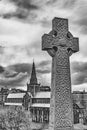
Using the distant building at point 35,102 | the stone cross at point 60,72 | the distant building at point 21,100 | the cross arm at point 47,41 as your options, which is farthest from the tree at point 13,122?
the distant building at point 21,100

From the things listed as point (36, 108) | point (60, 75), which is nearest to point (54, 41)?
point (60, 75)

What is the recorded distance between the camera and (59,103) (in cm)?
852

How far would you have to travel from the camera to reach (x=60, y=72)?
8.86 metres

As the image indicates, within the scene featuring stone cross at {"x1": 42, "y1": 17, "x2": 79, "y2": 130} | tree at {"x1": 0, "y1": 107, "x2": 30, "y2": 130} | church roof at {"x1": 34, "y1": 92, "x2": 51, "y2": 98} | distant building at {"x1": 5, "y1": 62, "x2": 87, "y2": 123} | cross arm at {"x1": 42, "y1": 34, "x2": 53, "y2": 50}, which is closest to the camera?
stone cross at {"x1": 42, "y1": 17, "x2": 79, "y2": 130}

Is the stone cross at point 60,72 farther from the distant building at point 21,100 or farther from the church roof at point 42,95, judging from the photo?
the distant building at point 21,100

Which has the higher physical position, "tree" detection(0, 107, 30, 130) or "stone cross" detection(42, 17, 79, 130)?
"stone cross" detection(42, 17, 79, 130)

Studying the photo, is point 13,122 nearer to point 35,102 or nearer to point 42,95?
point 42,95

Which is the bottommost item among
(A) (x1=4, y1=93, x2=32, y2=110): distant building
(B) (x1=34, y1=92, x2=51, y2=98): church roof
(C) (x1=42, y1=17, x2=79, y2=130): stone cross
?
(A) (x1=4, y1=93, x2=32, y2=110): distant building

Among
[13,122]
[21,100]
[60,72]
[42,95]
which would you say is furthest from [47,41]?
[21,100]

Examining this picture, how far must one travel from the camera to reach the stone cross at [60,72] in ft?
27.8

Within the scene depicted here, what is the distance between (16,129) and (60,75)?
23.8 metres

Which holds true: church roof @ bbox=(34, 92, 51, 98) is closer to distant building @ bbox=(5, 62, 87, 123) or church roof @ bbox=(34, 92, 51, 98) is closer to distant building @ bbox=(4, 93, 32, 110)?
distant building @ bbox=(5, 62, 87, 123)

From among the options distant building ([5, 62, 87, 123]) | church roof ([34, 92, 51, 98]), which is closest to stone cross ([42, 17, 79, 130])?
distant building ([5, 62, 87, 123])

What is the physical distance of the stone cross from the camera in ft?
27.8
